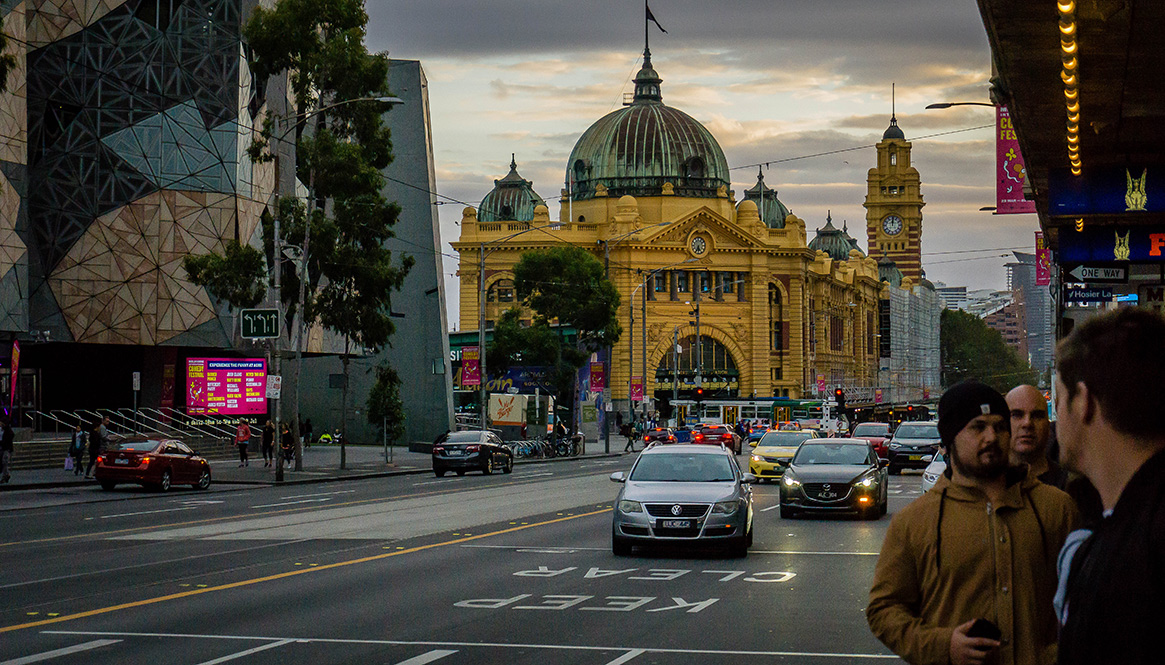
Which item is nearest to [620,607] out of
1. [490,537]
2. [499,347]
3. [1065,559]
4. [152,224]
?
[490,537]

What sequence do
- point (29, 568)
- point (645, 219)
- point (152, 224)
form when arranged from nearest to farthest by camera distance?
1. point (29, 568)
2. point (152, 224)
3. point (645, 219)

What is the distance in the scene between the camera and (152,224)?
57594 mm

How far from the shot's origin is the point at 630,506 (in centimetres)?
1909

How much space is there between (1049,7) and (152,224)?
161 feet

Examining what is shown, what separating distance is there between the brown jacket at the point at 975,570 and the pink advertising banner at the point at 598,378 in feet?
235

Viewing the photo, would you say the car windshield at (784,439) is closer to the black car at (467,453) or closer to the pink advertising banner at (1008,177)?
the black car at (467,453)

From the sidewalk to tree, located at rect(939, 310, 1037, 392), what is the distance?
128m

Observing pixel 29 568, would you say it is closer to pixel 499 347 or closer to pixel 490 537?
pixel 490 537

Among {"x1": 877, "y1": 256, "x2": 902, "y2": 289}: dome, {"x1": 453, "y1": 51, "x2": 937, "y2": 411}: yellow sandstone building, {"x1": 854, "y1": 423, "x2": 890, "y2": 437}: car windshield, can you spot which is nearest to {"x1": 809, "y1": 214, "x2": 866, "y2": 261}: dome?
{"x1": 877, "y1": 256, "x2": 902, "y2": 289}: dome

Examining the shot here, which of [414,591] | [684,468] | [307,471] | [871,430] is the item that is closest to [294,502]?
[684,468]

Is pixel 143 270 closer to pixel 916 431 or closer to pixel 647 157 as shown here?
pixel 916 431

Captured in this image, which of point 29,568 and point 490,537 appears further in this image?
point 490,537

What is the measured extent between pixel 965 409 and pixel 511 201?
12212 centimetres

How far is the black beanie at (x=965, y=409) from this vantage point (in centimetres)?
555
